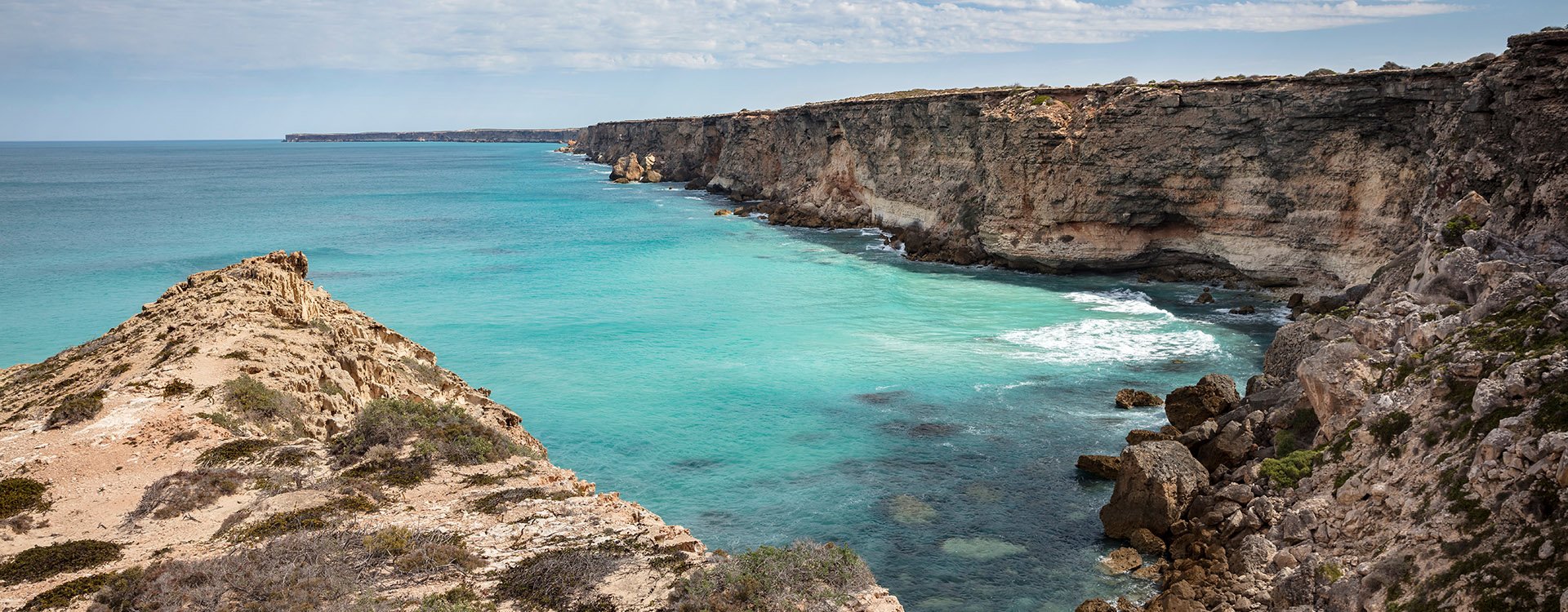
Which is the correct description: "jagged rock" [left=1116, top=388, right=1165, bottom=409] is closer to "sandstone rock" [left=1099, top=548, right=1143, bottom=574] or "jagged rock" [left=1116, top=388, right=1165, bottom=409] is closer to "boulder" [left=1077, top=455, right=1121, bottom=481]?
"boulder" [left=1077, top=455, right=1121, bottom=481]

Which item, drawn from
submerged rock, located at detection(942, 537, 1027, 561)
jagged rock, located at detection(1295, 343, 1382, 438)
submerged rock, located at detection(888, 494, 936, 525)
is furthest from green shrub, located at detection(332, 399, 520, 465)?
jagged rock, located at detection(1295, 343, 1382, 438)

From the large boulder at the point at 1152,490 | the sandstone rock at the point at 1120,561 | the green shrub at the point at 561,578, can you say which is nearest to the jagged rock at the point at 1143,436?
the large boulder at the point at 1152,490

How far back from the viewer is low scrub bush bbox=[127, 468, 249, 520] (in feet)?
39.3

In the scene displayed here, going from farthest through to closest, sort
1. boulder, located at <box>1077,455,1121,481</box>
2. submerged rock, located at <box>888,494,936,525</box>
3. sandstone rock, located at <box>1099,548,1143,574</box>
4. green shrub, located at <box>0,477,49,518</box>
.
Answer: boulder, located at <box>1077,455,1121,481</box>
submerged rock, located at <box>888,494,936,525</box>
sandstone rock, located at <box>1099,548,1143,574</box>
green shrub, located at <box>0,477,49,518</box>

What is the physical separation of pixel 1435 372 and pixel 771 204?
233 ft

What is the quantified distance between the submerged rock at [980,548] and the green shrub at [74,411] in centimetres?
1434

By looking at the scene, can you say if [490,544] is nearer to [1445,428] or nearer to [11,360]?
[1445,428]

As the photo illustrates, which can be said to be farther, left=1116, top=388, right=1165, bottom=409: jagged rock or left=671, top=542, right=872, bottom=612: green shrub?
left=1116, top=388, right=1165, bottom=409: jagged rock

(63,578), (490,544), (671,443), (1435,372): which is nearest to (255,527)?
(63,578)

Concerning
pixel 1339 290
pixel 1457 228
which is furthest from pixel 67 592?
pixel 1339 290

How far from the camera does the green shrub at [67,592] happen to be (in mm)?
9641

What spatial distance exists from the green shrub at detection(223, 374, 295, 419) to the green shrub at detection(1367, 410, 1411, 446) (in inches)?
695

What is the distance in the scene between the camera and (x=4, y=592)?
392 inches

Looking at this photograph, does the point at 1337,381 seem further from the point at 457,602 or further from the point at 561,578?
the point at 457,602
